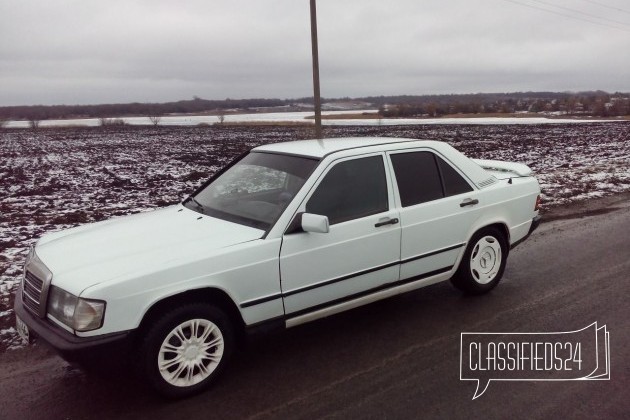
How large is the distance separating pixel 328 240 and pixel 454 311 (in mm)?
1681

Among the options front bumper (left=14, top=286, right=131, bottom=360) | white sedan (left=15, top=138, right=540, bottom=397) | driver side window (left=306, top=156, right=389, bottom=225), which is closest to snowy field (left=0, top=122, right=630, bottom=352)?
front bumper (left=14, top=286, right=131, bottom=360)

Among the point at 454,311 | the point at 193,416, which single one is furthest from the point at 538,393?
the point at 193,416

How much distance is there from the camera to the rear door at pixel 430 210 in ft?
A: 14.0

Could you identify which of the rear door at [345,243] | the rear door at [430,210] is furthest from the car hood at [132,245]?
the rear door at [430,210]

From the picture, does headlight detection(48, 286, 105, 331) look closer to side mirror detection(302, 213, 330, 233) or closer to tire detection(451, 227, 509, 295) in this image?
side mirror detection(302, 213, 330, 233)

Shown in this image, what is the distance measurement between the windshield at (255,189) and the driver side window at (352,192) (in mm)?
184

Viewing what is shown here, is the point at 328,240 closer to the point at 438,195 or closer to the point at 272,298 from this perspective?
the point at 272,298

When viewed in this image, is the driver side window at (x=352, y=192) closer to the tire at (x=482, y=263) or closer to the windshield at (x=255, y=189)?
the windshield at (x=255, y=189)

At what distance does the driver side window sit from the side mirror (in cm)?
27

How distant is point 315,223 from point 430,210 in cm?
136

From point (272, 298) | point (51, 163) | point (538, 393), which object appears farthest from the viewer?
point (51, 163)

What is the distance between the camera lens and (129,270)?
10.2 ft

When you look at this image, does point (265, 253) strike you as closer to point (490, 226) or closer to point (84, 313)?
point (84, 313)

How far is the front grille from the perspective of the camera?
10.9ft
